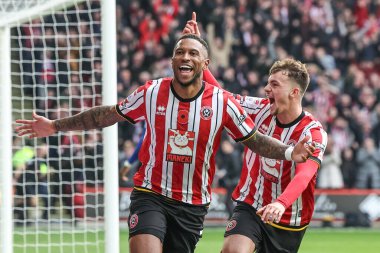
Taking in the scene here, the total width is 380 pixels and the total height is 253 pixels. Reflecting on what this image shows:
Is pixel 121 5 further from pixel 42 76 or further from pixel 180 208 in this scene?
pixel 180 208

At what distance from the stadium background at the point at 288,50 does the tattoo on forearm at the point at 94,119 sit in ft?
41.5

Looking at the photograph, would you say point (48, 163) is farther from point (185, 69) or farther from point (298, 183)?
point (298, 183)

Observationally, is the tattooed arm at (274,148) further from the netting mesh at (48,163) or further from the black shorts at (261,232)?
the netting mesh at (48,163)

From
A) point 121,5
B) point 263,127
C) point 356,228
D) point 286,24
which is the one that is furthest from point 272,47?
point 263,127

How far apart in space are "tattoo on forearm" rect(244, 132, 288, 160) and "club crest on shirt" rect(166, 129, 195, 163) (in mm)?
446

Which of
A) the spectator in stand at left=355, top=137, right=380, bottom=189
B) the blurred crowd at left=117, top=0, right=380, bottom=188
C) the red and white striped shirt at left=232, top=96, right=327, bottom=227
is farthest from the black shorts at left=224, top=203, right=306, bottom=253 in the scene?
the blurred crowd at left=117, top=0, right=380, bottom=188

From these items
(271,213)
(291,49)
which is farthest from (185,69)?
(291,49)

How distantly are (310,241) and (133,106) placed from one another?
975cm

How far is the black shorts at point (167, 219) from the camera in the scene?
7430 millimetres

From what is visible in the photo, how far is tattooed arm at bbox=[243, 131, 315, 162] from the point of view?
7301mm

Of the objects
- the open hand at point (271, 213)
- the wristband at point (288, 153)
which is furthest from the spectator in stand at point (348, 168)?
the open hand at point (271, 213)

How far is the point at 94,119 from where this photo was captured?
777cm

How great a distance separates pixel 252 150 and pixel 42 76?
6.13 meters

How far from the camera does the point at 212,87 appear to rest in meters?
7.76
